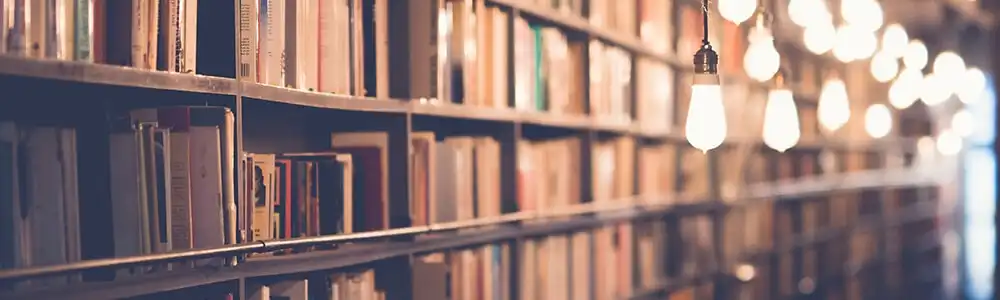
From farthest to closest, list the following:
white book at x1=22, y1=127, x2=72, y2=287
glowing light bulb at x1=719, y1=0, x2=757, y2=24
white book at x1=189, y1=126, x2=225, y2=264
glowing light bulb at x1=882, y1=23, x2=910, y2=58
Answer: glowing light bulb at x1=882, y1=23, x2=910, y2=58
glowing light bulb at x1=719, y1=0, x2=757, y2=24
white book at x1=189, y1=126, x2=225, y2=264
white book at x1=22, y1=127, x2=72, y2=287

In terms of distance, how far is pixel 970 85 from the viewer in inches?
191

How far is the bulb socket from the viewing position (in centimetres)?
218

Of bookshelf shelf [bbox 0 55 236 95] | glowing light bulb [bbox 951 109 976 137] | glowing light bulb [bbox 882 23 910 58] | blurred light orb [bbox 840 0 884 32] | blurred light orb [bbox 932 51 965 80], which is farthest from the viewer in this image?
glowing light bulb [bbox 951 109 976 137]

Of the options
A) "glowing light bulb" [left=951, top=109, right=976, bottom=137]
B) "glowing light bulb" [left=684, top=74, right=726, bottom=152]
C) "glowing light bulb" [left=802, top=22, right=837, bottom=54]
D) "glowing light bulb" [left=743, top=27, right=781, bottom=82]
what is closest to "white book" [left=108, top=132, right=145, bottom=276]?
"glowing light bulb" [left=684, top=74, right=726, bottom=152]

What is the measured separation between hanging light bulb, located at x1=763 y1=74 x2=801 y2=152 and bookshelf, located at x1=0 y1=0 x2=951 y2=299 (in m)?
0.68

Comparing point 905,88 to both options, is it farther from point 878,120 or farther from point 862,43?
point 862,43

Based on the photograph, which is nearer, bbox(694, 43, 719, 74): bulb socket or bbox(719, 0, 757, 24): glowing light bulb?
bbox(694, 43, 719, 74): bulb socket

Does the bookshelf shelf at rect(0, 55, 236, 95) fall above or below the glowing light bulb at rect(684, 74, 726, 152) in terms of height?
above

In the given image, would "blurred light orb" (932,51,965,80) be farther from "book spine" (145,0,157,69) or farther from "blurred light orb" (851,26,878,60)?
"book spine" (145,0,157,69)

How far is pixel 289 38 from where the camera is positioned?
2.12m

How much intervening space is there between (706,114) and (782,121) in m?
0.48

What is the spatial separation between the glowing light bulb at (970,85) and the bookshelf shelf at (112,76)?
3678 mm

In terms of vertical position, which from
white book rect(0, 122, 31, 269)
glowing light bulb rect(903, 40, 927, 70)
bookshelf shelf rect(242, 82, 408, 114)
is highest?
glowing light bulb rect(903, 40, 927, 70)

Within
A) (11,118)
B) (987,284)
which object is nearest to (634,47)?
(11,118)
